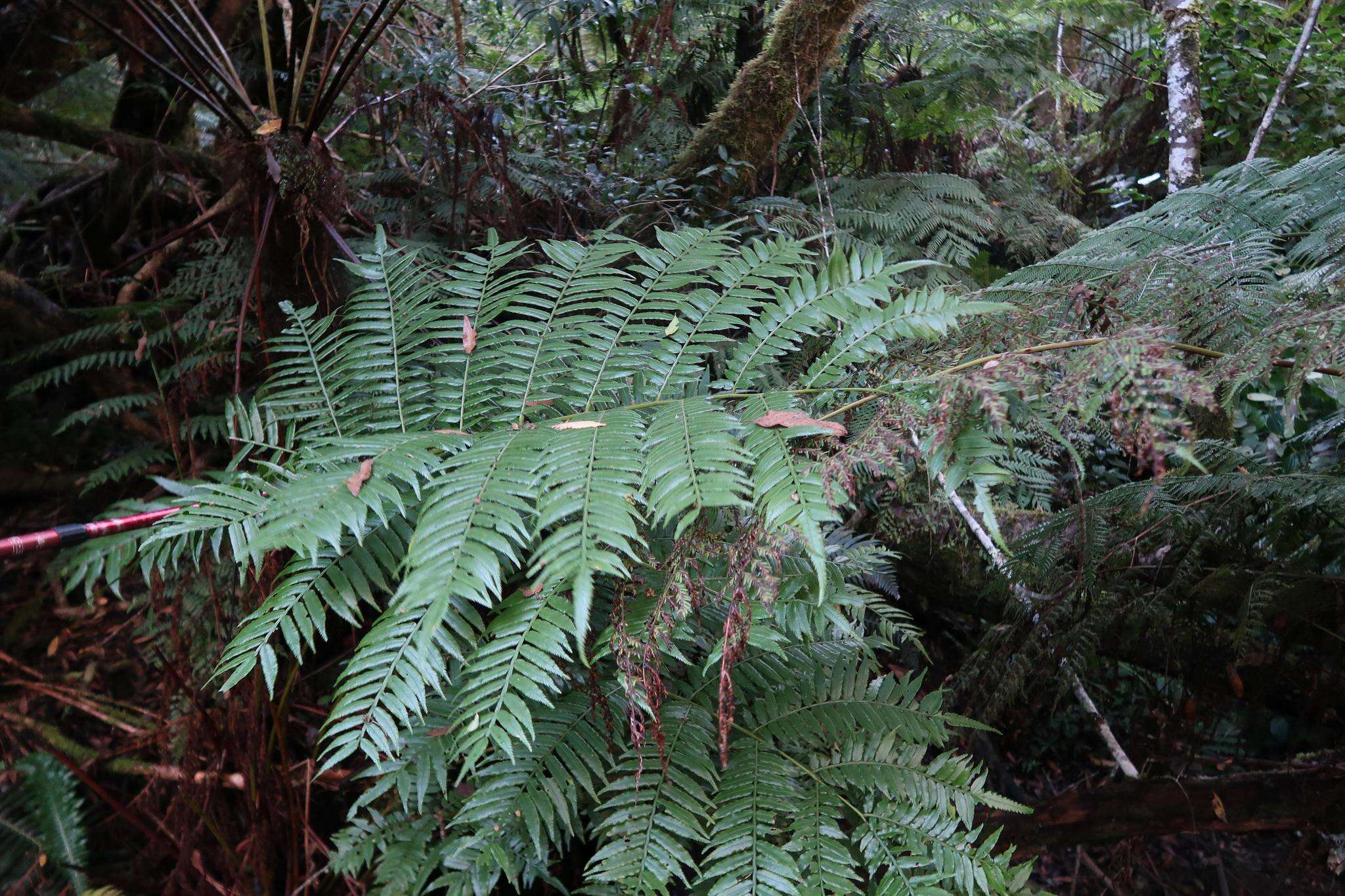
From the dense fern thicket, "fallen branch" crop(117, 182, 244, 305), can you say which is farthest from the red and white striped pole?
"fallen branch" crop(117, 182, 244, 305)

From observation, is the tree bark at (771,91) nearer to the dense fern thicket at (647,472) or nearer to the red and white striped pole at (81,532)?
the dense fern thicket at (647,472)

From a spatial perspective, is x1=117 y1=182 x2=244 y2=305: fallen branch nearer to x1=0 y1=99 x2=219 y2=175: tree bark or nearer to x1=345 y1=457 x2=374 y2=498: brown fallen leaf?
x1=0 y1=99 x2=219 y2=175: tree bark

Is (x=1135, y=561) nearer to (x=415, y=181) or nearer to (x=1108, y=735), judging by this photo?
(x=1108, y=735)

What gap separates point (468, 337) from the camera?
1501 millimetres

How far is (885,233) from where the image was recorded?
3152mm

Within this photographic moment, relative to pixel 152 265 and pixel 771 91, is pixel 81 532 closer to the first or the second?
pixel 152 265

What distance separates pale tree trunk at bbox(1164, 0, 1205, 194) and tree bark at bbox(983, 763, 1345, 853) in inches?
104

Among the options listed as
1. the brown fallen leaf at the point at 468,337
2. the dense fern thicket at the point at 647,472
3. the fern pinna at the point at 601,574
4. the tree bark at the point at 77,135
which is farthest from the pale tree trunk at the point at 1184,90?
the tree bark at the point at 77,135

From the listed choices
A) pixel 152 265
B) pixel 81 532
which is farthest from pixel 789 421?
pixel 152 265

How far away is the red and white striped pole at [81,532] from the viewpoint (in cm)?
124

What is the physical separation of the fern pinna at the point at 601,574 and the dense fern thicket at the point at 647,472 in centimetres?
1

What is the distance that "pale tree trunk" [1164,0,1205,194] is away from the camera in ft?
11.5

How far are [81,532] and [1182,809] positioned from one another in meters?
2.78

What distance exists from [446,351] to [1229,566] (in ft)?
7.29
